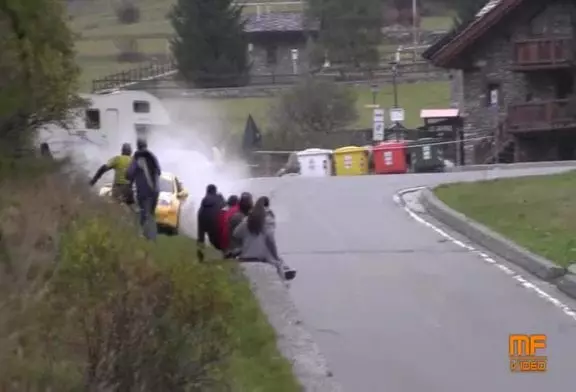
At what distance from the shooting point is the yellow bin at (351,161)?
48875 millimetres

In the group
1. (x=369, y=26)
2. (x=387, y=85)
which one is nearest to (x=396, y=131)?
(x=387, y=85)

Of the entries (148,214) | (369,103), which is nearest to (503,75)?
(369,103)

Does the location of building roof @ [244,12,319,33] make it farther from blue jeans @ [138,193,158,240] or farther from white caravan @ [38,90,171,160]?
blue jeans @ [138,193,158,240]

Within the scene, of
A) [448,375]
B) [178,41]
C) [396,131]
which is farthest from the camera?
[178,41]

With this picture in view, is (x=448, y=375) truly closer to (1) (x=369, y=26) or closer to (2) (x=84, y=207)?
(2) (x=84, y=207)

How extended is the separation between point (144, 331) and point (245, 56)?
220ft

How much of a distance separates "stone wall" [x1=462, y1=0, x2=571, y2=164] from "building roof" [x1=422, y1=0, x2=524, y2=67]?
33.7 inches

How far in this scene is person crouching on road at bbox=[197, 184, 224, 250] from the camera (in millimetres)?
17938

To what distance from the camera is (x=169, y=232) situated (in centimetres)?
2203

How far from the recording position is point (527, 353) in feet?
39.9

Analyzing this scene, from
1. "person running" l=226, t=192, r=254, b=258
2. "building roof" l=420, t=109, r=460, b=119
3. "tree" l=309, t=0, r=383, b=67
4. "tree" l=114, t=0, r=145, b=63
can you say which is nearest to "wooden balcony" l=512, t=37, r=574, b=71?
"building roof" l=420, t=109, r=460, b=119

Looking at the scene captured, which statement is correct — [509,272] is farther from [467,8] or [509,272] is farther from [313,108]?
[467,8]

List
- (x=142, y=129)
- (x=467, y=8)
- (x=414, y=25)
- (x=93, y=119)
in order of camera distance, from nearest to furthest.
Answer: (x=93, y=119)
(x=142, y=129)
(x=467, y=8)
(x=414, y=25)

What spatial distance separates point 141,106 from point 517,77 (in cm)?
2223
